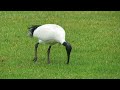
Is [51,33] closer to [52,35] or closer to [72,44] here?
[52,35]

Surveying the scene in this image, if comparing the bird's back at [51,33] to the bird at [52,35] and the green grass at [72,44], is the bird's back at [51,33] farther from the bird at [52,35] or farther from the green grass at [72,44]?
the green grass at [72,44]

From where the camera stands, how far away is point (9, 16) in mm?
24156

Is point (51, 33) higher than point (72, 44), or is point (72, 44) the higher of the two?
point (51, 33)

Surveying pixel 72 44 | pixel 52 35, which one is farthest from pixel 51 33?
pixel 72 44

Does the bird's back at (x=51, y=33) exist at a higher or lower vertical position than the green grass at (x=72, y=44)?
higher

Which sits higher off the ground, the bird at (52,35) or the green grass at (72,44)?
the bird at (52,35)

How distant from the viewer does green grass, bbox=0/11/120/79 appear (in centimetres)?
1443

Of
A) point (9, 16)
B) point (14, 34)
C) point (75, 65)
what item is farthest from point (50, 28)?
point (9, 16)

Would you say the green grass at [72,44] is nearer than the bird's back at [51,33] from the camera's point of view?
Yes

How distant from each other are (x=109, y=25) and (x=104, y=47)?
181 inches

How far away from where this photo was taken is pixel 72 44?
1872cm

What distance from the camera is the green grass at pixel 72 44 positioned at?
14.4 m

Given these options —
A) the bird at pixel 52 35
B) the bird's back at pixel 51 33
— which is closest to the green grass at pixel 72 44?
the bird at pixel 52 35

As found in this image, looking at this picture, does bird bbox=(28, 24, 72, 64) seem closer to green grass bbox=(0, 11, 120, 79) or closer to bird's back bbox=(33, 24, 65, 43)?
bird's back bbox=(33, 24, 65, 43)
